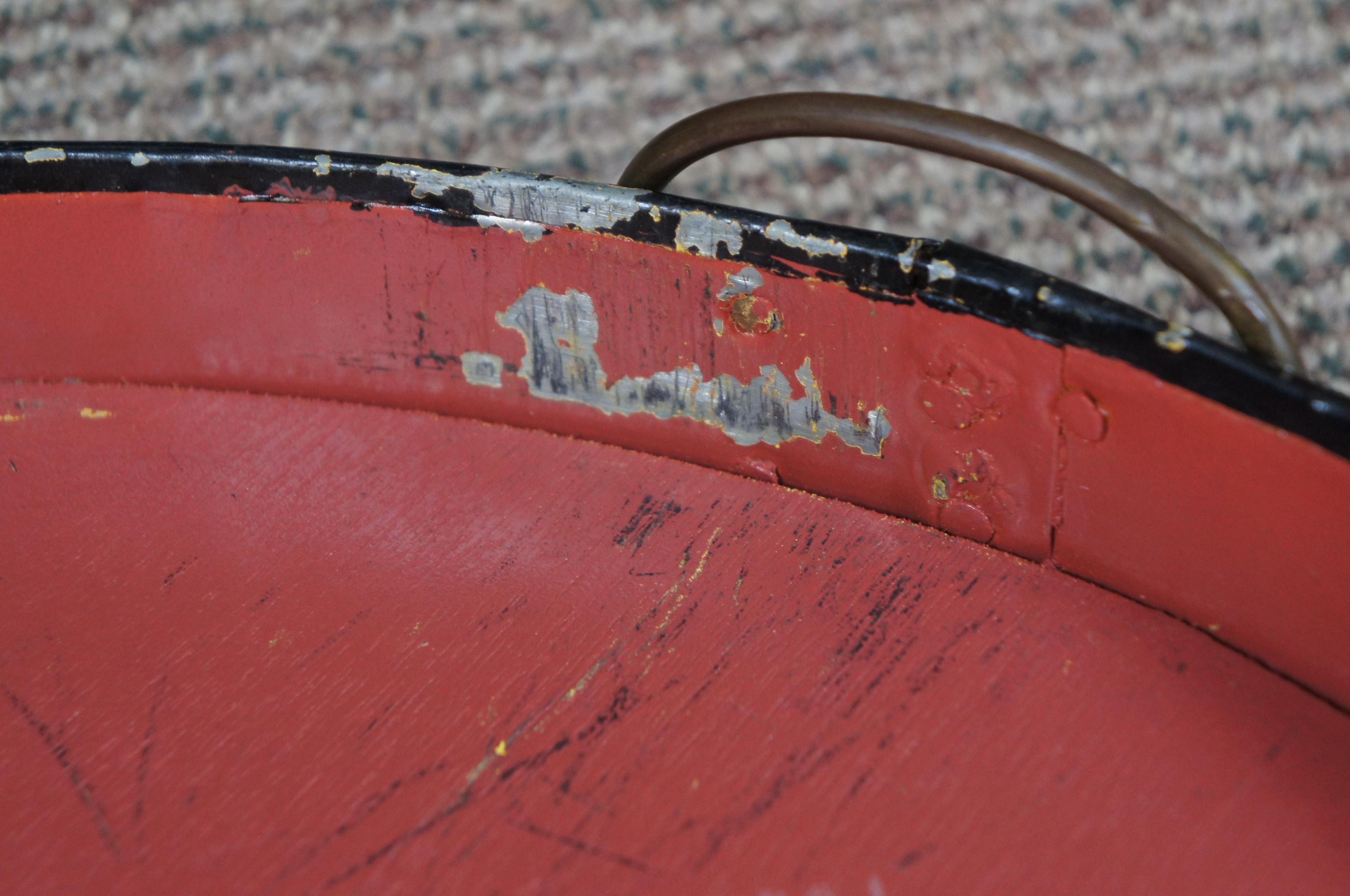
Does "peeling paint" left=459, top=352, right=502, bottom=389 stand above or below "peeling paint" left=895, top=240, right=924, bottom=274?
below

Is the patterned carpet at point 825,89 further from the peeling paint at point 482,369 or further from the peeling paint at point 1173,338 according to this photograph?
the peeling paint at point 1173,338

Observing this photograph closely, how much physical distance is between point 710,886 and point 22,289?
1.83 feet

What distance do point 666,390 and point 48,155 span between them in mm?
389

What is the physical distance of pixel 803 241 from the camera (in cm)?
53

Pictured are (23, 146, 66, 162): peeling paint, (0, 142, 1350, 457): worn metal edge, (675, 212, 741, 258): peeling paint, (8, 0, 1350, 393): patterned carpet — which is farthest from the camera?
(8, 0, 1350, 393): patterned carpet

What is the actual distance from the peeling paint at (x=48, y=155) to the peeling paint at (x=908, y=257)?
489 mm

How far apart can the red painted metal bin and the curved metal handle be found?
30 millimetres

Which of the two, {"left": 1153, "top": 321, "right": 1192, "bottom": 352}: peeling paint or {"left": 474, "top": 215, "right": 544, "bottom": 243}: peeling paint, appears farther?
{"left": 474, "top": 215, "right": 544, "bottom": 243}: peeling paint

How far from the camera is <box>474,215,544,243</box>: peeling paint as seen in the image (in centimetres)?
60

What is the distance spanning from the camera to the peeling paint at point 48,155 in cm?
66

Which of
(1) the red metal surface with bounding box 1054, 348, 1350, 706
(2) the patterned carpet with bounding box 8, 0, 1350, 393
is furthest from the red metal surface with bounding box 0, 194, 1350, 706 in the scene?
(2) the patterned carpet with bounding box 8, 0, 1350, 393

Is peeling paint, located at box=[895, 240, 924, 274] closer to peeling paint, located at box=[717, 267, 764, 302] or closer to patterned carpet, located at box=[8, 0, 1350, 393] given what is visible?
peeling paint, located at box=[717, 267, 764, 302]

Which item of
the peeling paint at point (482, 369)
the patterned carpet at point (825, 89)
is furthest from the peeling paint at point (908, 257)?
the patterned carpet at point (825, 89)

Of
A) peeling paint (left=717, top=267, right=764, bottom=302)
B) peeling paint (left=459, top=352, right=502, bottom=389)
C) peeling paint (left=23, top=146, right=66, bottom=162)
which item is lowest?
peeling paint (left=459, top=352, right=502, bottom=389)
